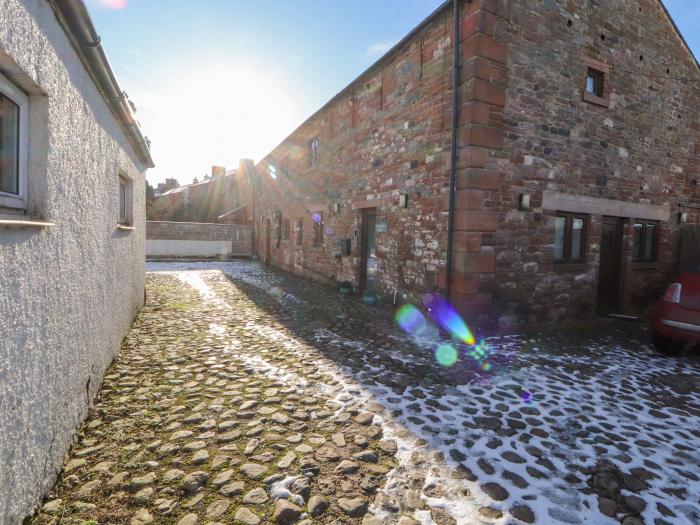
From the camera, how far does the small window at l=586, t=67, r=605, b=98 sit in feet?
23.5

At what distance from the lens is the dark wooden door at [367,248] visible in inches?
353

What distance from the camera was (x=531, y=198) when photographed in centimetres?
650

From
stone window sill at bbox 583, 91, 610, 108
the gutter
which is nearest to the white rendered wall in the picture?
the gutter

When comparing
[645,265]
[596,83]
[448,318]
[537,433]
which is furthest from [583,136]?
[537,433]

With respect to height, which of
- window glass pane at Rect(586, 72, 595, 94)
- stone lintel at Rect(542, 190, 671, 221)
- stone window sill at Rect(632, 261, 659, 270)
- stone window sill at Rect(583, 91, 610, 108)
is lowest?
stone window sill at Rect(632, 261, 659, 270)

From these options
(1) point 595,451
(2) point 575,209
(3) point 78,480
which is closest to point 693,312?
(2) point 575,209

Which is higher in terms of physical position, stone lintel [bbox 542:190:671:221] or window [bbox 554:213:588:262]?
stone lintel [bbox 542:190:671:221]

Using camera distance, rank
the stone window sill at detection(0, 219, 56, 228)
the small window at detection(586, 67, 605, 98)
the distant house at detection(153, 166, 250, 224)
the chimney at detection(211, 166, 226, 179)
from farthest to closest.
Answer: the chimney at detection(211, 166, 226, 179) → the distant house at detection(153, 166, 250, 224) → the small window at detection(586, 67, 605, 98) → the stone window sill at detection(0, 219, 56, 228)

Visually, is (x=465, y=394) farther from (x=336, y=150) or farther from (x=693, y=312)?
(x=336, y=150)

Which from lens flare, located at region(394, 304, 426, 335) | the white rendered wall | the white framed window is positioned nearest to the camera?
the white framed window

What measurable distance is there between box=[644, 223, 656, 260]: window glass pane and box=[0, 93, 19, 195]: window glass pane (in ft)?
35.3

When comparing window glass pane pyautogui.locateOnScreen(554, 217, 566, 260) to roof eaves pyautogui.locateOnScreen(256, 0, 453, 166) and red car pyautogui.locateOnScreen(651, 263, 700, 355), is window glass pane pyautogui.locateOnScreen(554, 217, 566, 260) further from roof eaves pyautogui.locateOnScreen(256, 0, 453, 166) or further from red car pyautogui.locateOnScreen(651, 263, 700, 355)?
roof eaves pyautogui.locateOnScreen(256, 0, 453, 166)

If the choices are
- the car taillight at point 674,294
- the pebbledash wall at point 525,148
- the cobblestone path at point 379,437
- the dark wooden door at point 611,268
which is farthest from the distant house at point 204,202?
the car taillight at point 674,294

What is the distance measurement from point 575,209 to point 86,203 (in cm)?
770
